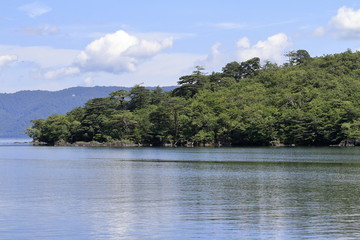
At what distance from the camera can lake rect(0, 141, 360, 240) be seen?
22125 mm

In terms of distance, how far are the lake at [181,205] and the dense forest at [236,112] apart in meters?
63.7

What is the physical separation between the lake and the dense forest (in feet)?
209

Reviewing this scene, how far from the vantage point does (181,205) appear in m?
29.0

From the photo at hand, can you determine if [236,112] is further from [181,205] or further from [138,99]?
[181,205]

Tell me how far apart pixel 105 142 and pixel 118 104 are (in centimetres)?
1847

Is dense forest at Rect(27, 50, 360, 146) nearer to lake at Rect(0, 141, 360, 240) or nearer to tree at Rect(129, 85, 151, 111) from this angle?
tree at Rect(129, 85, 151, 111)

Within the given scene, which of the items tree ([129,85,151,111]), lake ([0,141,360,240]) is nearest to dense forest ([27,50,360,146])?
tree ([129,85,151,111])

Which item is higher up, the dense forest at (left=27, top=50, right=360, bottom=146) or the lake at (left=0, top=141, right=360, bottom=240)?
the dense forest at (left=27, top=50, right=360, bottom=146)

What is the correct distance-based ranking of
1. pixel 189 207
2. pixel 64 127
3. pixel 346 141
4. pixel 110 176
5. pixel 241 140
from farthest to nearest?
pixel 64 127 → pixel 241 140 → pixel 346 141 → pixel 110 176 → pixel 189 207

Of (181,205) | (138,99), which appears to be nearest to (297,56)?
(138,99)

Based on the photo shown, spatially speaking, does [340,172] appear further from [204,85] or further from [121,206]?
[204,85]

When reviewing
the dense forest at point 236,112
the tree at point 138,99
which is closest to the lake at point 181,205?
the dense forest at point 236,112

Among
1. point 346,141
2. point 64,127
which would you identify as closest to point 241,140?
point 346,141

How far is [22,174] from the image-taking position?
161ft
